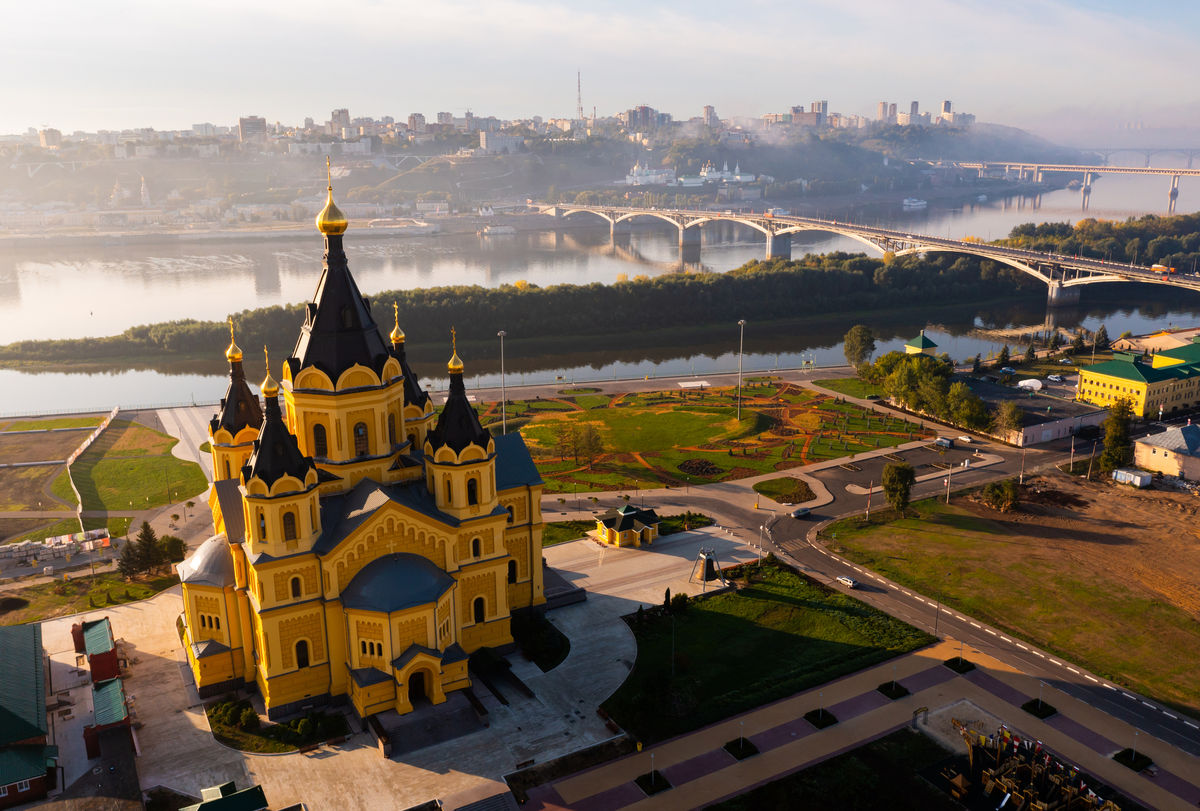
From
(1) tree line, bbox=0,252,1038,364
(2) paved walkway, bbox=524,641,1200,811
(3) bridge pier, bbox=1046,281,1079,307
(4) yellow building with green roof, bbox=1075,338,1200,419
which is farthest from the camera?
(3) bridge pier, bbox=1046,281,1079,307

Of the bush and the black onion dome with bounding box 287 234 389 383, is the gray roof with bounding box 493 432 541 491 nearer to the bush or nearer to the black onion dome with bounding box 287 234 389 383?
the black onion dome with bounding box 287 234 389 383

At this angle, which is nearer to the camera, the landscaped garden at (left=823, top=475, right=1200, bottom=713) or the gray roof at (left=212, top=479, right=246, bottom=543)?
the gray roof at (left=212, top=479, right=246, bottom=543)


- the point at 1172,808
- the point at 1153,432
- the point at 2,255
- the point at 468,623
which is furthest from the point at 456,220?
the point at 1172,808

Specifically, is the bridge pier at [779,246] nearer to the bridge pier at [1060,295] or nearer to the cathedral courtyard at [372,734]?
the bridge pier at [1060,295]

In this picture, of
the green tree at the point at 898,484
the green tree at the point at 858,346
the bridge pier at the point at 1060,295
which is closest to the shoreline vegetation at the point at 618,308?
the bridge pier at the point at 1060,295

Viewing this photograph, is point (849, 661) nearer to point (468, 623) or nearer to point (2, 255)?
point (468, 623)

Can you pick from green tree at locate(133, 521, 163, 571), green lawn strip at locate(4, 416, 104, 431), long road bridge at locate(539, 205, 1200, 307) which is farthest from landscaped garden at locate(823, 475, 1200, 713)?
long road bridge at locate(539, 205, 1200, 307)

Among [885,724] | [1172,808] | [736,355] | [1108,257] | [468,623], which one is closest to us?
[1172,808]
